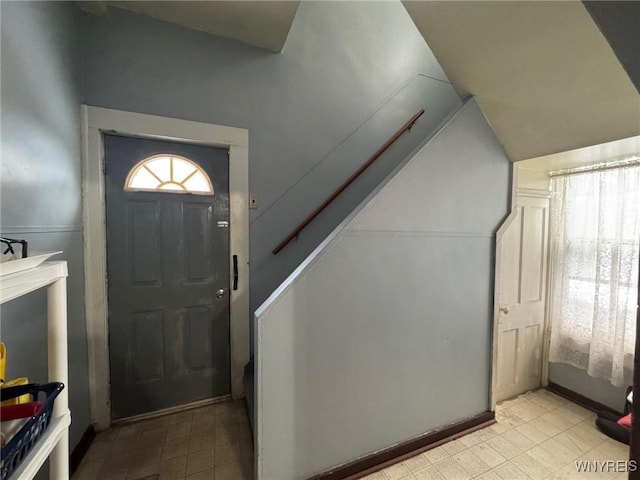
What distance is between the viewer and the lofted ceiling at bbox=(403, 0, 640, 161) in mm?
1126

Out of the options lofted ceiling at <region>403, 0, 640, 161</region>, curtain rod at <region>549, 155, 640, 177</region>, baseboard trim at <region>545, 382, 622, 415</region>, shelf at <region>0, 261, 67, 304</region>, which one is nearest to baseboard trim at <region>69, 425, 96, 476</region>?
shelf at <region>0, 261, 67, 304</region>

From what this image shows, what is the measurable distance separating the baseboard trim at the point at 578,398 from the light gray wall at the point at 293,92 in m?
2.47

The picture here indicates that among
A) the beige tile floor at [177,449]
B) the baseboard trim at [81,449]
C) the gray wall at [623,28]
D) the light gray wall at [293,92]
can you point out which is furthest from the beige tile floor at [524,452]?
the gray wall at [623,28]

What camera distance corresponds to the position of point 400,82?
2572 millimetres

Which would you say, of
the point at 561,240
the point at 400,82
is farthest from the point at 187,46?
the point at 561,240

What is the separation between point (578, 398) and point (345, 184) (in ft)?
8.83

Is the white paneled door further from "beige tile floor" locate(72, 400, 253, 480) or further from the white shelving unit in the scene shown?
the white shelving unit

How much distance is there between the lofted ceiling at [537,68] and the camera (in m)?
1.13

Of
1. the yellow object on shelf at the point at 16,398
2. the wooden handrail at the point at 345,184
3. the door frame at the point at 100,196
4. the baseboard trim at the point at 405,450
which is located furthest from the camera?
the wooden handrail at the point at 345,184

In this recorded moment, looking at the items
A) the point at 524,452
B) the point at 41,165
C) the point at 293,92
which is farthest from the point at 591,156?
the point at 41,165

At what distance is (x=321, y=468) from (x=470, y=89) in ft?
7.80

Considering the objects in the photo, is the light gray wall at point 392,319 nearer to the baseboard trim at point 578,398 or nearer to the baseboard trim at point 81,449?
the baseboard trim at point 578,398

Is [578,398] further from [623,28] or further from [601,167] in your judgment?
[623,28]

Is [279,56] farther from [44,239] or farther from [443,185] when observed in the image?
[44,239]
